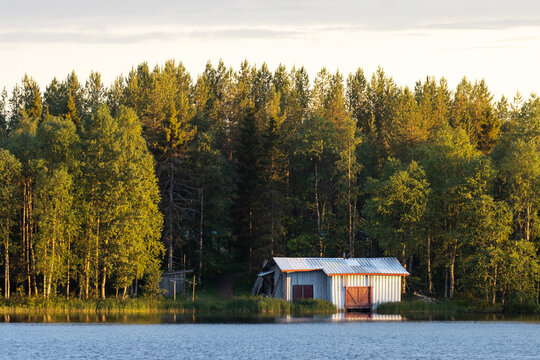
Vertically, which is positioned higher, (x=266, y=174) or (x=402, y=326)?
(x=266, y=174)

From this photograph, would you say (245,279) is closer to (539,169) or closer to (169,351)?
(539,169)

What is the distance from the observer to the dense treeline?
69.2 meters

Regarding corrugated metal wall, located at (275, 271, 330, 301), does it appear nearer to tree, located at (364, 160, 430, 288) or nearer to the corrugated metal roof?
the corrugated metal roof

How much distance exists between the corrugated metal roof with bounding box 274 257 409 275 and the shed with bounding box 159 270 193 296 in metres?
12.6

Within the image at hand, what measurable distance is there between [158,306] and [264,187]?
915 inches

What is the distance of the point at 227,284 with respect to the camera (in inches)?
3346

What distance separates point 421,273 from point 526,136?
19676 millimetres

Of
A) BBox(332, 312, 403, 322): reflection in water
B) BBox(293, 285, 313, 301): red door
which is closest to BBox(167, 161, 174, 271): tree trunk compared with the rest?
BBox(293, 285, 313, 301): red door

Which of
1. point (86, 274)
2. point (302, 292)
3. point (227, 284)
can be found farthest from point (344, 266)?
point (86, 274)

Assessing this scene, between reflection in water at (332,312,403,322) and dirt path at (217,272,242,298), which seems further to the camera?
dirt path at (217,272,242,298)

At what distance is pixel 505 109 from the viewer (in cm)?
11006

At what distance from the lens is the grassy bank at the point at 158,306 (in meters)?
63.8

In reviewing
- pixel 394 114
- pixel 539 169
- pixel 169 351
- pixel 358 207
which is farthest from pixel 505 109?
pixel 169 351

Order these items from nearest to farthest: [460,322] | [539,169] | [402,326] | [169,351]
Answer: [169,351] < [402,326] < [460,322] < [539,169]
